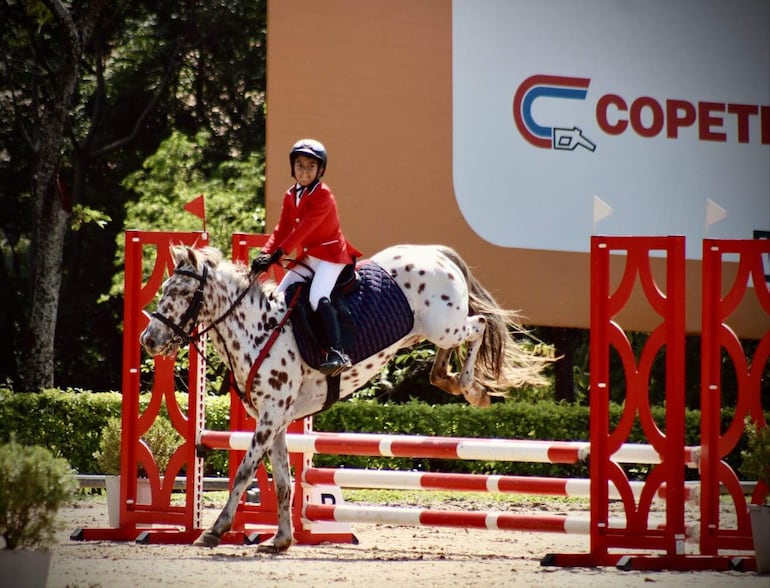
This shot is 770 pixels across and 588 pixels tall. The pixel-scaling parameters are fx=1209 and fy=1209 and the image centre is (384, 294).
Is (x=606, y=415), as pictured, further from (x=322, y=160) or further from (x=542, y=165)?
(x=542, y=165)

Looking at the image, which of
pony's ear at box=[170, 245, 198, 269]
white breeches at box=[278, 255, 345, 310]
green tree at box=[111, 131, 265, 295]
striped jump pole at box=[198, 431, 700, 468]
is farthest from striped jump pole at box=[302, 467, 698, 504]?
green tree at box=[111, 131, 265, 295]

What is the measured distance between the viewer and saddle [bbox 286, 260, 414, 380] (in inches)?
254

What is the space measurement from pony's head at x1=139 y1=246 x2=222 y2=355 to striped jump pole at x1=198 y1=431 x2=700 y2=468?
83 centimetres

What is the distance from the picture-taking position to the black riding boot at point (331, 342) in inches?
247

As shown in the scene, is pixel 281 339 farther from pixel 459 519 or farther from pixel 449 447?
pixel 459 519

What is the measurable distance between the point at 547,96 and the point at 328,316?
17.5ft

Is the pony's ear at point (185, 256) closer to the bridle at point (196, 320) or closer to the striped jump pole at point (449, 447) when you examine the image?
the bridle at point (196, 320)

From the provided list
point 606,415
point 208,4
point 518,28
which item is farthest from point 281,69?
point 208,4

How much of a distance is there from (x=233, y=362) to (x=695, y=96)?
22.1 ft

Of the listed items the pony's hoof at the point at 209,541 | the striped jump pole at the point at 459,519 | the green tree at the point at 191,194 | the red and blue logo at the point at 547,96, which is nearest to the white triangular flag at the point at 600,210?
the striped jump pole at the point at 459,519

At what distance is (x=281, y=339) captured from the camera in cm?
646

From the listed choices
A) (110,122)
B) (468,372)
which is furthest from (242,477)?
(110,122)

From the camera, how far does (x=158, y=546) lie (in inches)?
269

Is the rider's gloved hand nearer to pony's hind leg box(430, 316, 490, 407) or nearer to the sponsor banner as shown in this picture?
pony's hind leg box(430, 316, 490, 407)
